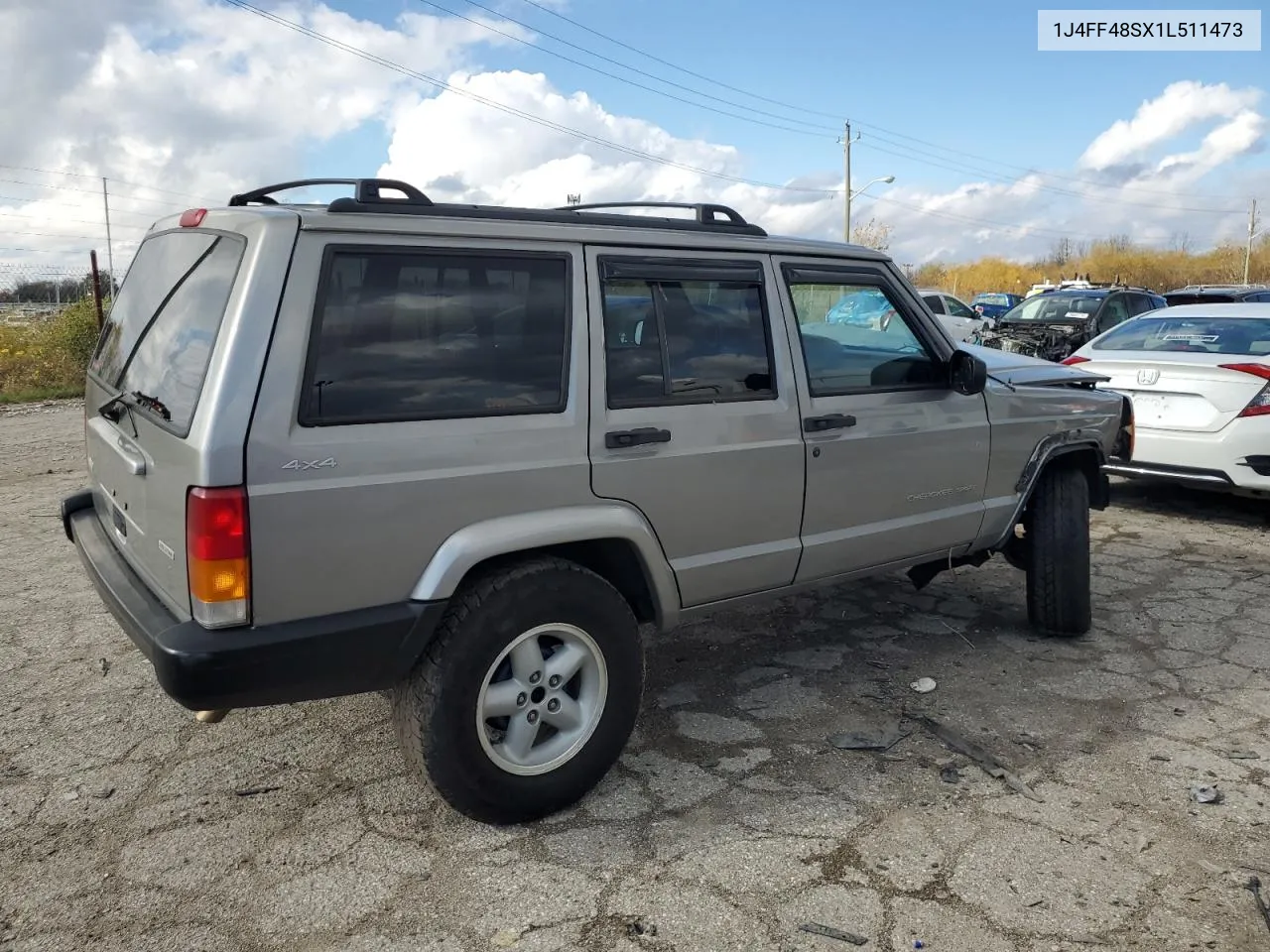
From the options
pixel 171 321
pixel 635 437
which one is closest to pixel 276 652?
pixel 171 321

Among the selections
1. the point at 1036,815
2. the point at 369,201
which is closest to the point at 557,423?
the point at 369,201

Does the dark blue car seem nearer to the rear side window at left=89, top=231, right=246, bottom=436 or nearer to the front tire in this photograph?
the front tire

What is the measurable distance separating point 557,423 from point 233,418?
0.94 meters

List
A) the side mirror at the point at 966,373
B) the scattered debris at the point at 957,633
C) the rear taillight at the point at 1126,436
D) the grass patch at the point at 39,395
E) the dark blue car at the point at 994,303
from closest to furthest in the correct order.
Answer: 1. the side mirror at the point at 966,373
2. the scattered debris at the point at 957,633
3. the rear taillight at the point at 1126,436
4. the grass patch at the point at 39,395
5. the dark blue car at the point at 994,303

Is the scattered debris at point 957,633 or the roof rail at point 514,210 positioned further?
the scattered debris at point 957,633

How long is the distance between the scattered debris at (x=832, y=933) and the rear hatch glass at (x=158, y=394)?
1.85m

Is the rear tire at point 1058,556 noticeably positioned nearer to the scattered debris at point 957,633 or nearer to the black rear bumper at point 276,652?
the scattered debris at point 957,633

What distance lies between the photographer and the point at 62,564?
541cm

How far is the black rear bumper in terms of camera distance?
7.89 feet

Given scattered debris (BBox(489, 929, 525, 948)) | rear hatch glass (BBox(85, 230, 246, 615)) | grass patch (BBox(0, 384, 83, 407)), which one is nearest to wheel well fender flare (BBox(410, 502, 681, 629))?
rear hatch glass (BBox(85, 230, 246, 615))

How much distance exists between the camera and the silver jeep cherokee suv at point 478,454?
2475 mm

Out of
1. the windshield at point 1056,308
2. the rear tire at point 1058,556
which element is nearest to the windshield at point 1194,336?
the rear tire at point 1058,556

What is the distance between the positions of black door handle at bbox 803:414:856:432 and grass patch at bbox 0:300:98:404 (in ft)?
40.4

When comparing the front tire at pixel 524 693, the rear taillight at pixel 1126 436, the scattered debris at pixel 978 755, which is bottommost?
the scattered debris at pixel 978 755
